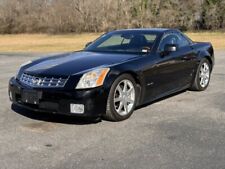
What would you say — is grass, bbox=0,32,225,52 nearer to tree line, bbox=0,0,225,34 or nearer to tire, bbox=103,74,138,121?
tree line, bbox=0,0,225,34

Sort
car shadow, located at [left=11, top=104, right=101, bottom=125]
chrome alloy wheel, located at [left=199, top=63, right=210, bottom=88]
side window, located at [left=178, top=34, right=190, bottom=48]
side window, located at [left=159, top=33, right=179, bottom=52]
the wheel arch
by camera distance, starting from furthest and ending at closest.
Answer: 1. chrome alloy wheel, located at [left=199, top=63, right=210, bottom=88]
2. side window, located at [left=178, top=34, right=190, bottom=48]
3. side window, located at [left=159, top=33, right=179, bottom=52]
4. the wheel arch
5. car shadow, located at [left=11, top=104, right=101, bottom=125]

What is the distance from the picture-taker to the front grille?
585 cm

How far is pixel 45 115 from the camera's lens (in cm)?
658

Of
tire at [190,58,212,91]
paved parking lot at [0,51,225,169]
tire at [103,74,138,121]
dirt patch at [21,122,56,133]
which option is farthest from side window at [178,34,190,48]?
dirt patch at [21,122,56,133]

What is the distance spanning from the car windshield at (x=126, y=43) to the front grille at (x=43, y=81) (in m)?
1.54

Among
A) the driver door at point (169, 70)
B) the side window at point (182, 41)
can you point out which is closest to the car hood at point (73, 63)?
the driver door at point (169, 70)

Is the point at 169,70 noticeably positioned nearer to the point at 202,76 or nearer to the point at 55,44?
the point at 202,76

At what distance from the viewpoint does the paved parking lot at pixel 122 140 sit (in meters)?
4.50

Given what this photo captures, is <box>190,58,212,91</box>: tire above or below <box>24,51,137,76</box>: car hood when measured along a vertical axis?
below

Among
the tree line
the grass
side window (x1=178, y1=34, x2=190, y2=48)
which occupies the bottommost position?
the grass

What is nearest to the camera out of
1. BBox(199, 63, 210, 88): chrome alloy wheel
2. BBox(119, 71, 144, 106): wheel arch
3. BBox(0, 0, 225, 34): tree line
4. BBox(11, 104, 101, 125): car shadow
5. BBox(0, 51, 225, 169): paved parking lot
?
BBox(0, 51, 225, 169): paved parking lot

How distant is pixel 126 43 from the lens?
7.35 meters

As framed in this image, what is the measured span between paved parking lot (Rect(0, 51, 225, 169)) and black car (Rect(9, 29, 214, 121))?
0.89 feet

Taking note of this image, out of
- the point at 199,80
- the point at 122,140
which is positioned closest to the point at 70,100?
the point at 122,140
